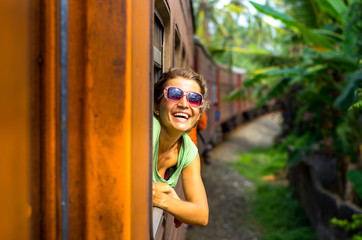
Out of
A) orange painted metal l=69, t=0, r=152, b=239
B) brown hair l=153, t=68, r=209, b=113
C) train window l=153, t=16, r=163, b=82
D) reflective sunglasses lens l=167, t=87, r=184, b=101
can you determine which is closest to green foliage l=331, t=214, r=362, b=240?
train window l=153, t=16, r=163, b=82

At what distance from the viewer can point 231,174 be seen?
10266 millimetres

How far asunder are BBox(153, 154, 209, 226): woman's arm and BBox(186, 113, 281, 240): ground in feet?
16.4

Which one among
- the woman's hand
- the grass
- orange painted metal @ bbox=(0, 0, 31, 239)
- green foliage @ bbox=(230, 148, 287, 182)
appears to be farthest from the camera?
green foliage @ bbox=(230, 148, 287, 182)

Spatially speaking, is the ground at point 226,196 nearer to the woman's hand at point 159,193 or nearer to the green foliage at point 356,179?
the green foliage at point 356,179

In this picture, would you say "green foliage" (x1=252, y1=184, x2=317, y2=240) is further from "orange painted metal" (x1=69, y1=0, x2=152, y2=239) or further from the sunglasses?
"orange painted metal" (x1=69, y1=0, x2=152, y2=239)

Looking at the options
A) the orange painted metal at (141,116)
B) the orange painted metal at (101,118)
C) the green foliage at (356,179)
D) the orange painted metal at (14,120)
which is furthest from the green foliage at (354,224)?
the orange painted metal at (14,120)

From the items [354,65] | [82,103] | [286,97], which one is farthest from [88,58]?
[286,97]

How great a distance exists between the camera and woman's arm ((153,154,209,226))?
4.66 feet

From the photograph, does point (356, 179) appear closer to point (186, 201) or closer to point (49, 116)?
point (186, 201)

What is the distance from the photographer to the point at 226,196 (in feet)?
27.9

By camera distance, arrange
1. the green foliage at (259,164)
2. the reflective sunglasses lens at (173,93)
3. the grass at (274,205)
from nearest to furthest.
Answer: the reflective sunglasses lens at (173,93) → the grass at (274,205) → the green foliage at (259,164)

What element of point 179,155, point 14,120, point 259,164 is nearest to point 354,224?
point 179,155

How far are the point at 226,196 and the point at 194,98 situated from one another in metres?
7.20

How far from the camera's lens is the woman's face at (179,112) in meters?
1.57
